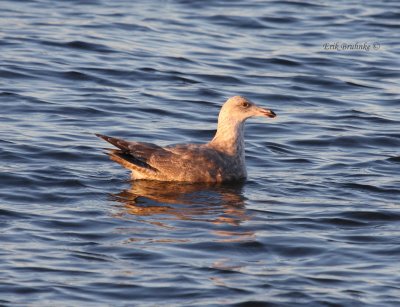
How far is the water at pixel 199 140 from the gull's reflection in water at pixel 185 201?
0.10 ft

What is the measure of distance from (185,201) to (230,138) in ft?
4.98

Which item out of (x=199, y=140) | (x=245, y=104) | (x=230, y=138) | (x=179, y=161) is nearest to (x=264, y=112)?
(x=245, y=104)

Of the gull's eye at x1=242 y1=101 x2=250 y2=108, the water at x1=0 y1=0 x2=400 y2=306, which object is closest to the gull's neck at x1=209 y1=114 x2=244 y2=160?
the gull's eye at x1=242 y1=101 x2=250 y2=108

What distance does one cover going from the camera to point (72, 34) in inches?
806

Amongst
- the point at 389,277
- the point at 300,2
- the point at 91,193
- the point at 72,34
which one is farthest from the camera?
the point at 300,2

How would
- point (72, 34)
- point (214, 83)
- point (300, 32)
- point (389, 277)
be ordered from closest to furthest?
point (389, 277), point (214, 83), point (72, 34), point (300, 32)

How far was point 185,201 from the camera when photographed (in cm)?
1199

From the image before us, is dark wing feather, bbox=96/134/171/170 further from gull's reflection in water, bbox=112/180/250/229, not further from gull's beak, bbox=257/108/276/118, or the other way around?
gull's beak, bbox=257/108/276/118

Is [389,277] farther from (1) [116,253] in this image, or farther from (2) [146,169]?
(2) [146,169]

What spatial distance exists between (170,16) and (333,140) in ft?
26.7

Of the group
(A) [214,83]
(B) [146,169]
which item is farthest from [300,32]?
(B) [146,169]

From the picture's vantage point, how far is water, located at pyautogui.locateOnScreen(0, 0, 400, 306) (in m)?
9.48

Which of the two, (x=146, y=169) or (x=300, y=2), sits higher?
(x=300, y=2)

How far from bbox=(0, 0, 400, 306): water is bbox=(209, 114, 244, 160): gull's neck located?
1.37ft
